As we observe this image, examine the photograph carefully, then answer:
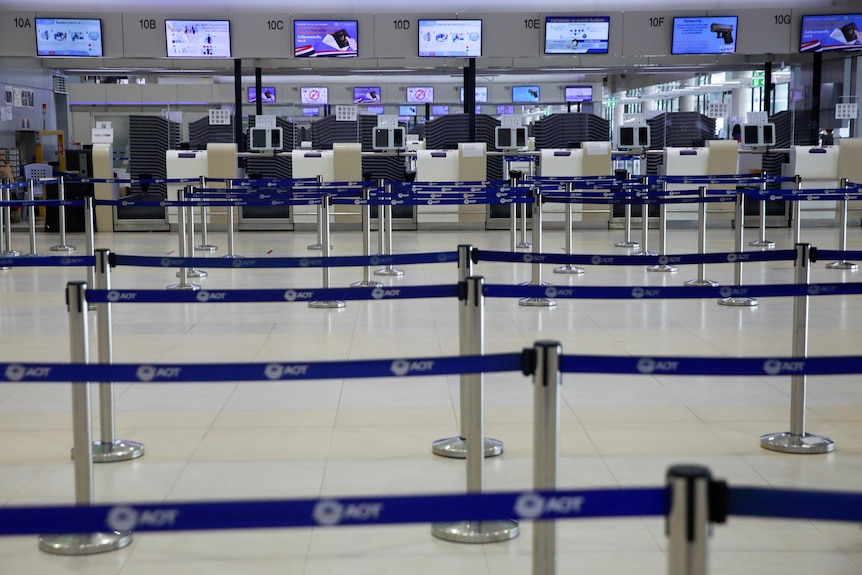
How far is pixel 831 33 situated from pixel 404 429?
15625 mm

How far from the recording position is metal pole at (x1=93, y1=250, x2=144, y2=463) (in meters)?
4.39

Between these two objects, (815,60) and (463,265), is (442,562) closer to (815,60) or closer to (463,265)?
(463,265)

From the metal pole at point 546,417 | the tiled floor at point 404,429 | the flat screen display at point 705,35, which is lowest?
the tiled floor at point 404,429

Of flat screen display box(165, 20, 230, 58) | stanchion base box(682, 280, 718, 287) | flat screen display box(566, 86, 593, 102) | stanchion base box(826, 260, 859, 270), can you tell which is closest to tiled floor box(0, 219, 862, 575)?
stanchion base box(682, 280, 718, 287)

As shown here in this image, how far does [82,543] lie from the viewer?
11.5 ft

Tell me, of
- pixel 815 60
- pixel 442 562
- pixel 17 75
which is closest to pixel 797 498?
pixel 442 562

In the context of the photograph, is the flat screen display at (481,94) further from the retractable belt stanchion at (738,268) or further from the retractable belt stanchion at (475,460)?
the retractable belt stanchion at (475,460)

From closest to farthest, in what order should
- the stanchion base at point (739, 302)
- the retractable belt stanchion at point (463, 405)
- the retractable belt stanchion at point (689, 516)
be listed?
the retractable belt stanchion at point (689, 516)
the retractable belt stanchion at point (463, 405)
the stanchion base at point (739, 302)

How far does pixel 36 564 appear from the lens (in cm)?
337

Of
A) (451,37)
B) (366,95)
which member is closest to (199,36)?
(451,37)

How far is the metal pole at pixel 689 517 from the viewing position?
5.85ft

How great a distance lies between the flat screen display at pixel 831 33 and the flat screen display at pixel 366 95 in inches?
466

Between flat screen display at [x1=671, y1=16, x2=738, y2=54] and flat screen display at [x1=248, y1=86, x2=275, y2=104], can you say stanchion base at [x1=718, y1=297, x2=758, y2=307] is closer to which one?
flat screen display at [x1=671, y1=16, x2=738, y2=54]

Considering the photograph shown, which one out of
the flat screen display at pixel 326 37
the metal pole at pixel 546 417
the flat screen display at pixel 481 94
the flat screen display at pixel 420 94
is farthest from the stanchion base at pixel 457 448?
the flat screen display at pixel 481 94
